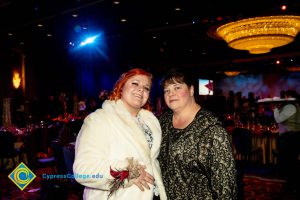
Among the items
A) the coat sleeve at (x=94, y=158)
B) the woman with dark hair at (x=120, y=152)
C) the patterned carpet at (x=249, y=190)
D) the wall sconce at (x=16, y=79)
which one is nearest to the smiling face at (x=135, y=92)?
the woman with dark hair at (x=120, y=152)

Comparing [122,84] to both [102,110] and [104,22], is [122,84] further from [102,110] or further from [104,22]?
[104,22]

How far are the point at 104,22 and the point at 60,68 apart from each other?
6.96 m

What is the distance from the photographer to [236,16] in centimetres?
634

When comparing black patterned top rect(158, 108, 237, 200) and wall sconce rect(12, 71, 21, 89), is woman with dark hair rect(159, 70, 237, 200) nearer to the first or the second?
black patterned top rect(158, 108, 237, 200)

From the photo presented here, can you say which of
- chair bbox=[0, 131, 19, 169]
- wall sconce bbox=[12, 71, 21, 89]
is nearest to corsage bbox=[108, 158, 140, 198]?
chair bbox=[0, 131, 19, 169]

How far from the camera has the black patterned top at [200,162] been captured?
175 centimetres

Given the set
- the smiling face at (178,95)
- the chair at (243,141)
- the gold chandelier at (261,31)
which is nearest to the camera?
the smiling face at (178,95)

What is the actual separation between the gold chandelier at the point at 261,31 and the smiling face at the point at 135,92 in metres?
4.93

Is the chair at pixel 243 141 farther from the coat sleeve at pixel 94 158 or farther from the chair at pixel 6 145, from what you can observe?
the coat sleeve at pixel 94 158

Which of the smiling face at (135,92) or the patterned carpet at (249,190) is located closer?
the smiling face at (135,92)

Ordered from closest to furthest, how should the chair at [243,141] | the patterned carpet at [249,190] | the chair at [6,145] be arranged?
the patterned carpet at [249,190] → the chair at [6,145] → the chair at [243,141]

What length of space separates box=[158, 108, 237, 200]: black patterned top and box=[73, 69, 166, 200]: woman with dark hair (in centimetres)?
10

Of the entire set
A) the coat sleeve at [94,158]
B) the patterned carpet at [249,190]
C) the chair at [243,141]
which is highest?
the coat sleeve at [94,158]

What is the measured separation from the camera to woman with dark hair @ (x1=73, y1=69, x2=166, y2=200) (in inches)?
67.3
